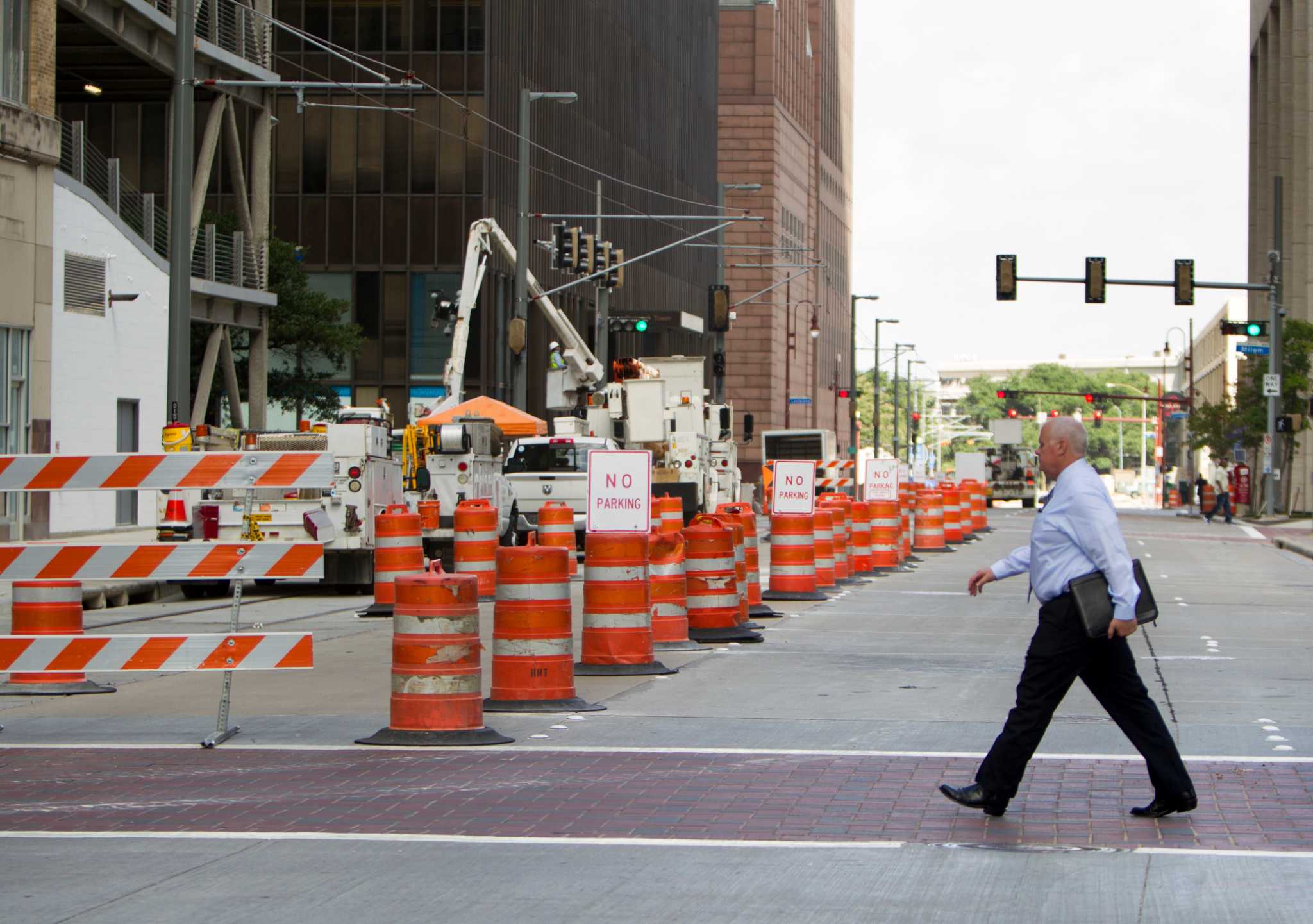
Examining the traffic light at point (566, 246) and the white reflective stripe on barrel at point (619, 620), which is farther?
the traffic light at point (566, 246)

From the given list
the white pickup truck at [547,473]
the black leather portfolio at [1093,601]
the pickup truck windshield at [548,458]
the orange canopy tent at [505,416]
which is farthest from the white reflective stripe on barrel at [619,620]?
the orange canopy tent at [505,416]

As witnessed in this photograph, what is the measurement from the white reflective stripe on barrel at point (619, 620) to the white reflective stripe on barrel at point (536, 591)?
2.23m

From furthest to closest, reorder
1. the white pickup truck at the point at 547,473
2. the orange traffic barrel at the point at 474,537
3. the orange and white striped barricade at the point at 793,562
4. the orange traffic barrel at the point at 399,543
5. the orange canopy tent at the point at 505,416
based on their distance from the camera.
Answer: the orange canopy tent at the point at 505,416 → the white pickup truck at the point at 547,473 → the orange and white striped barricade at the point at 793,562 → the orange traffic barrel at the point at 399,543 → the orange traffic barrel at the point at 474,537

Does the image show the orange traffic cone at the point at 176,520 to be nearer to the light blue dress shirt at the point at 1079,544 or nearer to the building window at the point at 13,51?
the building window at the point at 13,51

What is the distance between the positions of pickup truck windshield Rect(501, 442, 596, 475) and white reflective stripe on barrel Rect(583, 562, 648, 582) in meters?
20.0

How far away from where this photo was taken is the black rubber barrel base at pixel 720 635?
17.3m

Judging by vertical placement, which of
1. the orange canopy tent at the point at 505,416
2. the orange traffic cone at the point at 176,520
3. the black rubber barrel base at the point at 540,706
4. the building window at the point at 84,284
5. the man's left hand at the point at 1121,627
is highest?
the building window at the point at 84,284

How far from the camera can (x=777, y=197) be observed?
104000 mm

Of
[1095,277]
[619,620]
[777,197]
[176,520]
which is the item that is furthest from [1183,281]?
[777,197]

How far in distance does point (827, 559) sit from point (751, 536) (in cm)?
443

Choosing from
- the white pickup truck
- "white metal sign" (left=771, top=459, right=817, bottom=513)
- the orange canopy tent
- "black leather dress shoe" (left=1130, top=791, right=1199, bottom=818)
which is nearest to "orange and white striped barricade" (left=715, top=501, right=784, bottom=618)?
"white metal sign" (left=771, top=459, right=817, bottom=513)

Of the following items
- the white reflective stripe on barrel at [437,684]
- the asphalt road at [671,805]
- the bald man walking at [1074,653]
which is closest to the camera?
the asphalt road at [671,805]

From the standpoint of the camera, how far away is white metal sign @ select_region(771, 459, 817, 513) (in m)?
22.0

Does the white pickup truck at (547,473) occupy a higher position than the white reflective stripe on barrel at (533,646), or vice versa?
the white pickup truck at (547,473)
